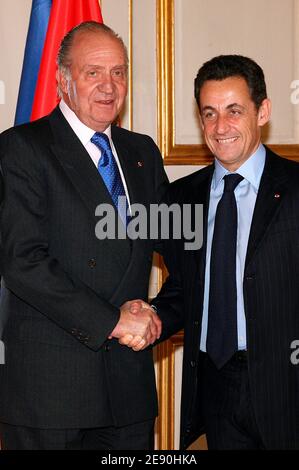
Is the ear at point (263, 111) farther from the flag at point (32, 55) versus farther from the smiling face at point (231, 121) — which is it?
the flag at point (32, 55)

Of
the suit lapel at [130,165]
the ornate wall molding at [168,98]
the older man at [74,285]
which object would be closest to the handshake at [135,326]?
the older man at [74,285]

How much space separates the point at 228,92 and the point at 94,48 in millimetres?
510

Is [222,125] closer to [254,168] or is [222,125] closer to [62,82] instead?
[254,168]

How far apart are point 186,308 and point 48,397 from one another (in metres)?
0.55

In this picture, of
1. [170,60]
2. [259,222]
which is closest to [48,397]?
[259,222]

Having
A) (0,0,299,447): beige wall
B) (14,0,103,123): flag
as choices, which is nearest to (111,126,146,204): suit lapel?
(14,0,103,123): flag

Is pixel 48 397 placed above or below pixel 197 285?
below

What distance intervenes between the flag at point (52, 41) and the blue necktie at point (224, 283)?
1252 millimetres

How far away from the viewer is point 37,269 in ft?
8.45

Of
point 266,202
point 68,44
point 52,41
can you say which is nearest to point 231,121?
point 266,202

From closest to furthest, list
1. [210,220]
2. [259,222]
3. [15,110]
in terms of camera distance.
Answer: [259,222], [210,220], [15,110]

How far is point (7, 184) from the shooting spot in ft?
8.62

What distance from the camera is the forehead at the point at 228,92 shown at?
104 inches

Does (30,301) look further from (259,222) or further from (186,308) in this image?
(259,222)
